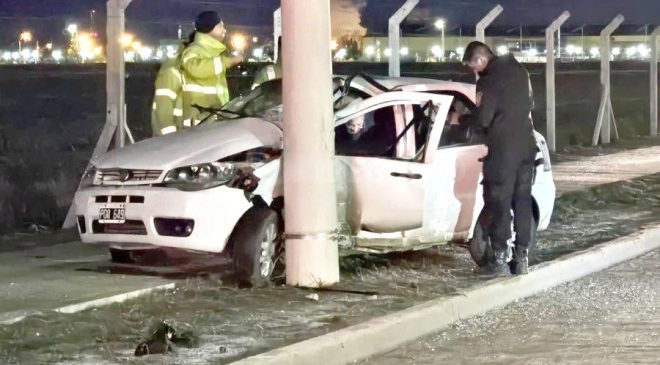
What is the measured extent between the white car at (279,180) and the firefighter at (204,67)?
651 millimetres

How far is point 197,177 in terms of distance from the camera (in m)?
9.47

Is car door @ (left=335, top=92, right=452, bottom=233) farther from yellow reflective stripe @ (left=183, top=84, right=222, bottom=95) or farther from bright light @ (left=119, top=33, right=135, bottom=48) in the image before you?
bright light @ (left=119, top=33, right=135, bottom=48)

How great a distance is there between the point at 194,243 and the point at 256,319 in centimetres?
112

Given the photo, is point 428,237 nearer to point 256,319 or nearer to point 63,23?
point 256,319

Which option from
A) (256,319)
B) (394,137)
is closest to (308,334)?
(256,319)

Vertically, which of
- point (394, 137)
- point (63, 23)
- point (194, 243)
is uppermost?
point (63, 23)

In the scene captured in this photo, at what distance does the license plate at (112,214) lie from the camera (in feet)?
31.3

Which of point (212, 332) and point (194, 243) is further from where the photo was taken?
point (194, 243)

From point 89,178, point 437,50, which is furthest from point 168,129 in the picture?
point 437,50

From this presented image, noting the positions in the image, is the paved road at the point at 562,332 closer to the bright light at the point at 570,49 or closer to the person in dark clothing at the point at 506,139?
the person in dark clothing at the point at 506,139

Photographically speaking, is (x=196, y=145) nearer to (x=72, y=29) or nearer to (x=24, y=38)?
(x=72, y=29)

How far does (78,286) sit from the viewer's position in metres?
9.52

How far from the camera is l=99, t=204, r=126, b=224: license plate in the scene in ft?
31.3

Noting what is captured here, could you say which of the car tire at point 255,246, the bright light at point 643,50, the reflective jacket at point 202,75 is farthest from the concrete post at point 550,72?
the bright light at point 643,50
